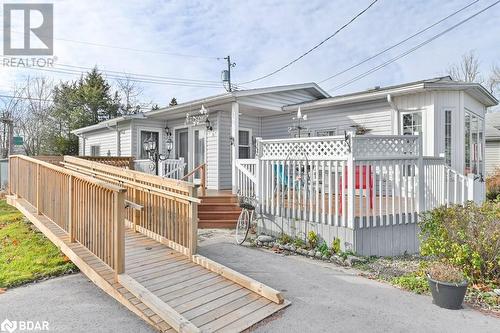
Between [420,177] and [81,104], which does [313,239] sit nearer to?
[420,177]

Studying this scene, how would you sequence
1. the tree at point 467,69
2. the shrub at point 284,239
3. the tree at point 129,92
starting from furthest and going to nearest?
the tree at point 129,92 → the tree at point 467,69 → the shrub at point 284,239

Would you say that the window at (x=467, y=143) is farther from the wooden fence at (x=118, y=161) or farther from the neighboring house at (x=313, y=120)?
the wooden fence at (x=118, y=161)

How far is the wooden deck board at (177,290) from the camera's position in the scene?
313 cm

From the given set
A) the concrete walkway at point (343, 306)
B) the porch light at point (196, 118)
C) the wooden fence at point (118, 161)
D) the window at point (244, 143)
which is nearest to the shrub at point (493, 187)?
the window at point (244, 143)

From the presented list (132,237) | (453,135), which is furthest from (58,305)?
(453,135)

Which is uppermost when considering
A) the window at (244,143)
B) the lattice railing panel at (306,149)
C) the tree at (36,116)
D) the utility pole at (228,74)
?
the utility pole at (228,74)

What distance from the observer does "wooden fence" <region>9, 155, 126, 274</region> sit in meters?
3.76

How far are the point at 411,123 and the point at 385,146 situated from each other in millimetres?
3228

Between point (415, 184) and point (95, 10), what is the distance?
9631 millimetres

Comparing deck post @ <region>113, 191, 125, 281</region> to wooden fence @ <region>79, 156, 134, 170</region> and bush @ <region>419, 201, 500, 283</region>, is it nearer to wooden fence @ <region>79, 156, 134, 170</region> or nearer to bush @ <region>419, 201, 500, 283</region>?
bush @ <region>419, 201, 500, 283</region>

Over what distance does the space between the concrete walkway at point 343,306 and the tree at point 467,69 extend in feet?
88.0

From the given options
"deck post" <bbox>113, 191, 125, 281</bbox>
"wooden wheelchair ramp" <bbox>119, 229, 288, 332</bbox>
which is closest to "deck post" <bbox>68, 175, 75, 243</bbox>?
"wooden wheelchair ramp" <bbox>119, 229, 288, 332</bbox>

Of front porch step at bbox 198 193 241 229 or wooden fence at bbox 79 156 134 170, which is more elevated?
wooden fence at bbox 79 156 134 170

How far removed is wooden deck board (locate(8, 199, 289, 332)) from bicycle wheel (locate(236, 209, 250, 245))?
58.9 inches
